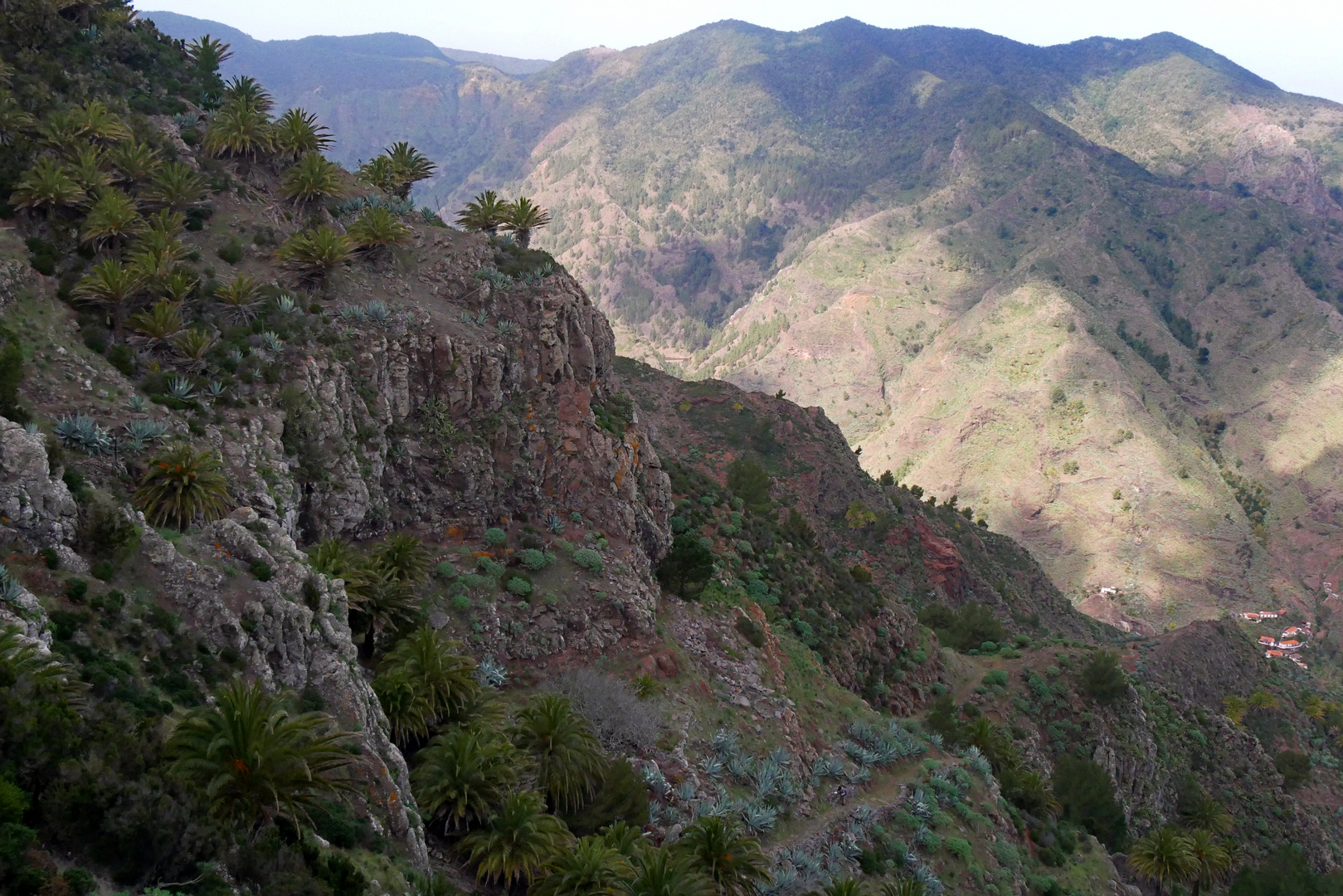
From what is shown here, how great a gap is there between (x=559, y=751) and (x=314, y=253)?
21.2 m

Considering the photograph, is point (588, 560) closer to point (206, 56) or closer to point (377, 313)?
point (377, 313)

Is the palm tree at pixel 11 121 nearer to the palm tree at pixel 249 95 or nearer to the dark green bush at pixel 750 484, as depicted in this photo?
the palm tree at pixel 249 95

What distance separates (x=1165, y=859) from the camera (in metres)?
41.1

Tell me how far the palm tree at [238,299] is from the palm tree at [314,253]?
7.91 feet

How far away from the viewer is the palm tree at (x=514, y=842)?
778 inches

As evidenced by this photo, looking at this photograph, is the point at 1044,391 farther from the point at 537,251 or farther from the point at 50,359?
the point at 50,359

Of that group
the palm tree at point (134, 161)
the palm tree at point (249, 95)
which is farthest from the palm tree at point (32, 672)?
the palm tree at point (249, 95)

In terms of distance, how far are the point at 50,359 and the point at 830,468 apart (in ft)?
205

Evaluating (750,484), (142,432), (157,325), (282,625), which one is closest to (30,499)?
(142,432)

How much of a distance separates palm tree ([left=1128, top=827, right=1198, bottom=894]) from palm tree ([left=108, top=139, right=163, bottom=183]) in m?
54.8

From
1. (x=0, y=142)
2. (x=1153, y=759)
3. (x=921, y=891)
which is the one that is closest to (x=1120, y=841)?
(x=1153, y=759)

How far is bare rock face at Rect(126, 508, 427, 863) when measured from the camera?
18.8 m

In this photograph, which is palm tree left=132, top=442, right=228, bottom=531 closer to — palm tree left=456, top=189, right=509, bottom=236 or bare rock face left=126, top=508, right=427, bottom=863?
bare rock face left=126, top=508, right=427, bottom=863

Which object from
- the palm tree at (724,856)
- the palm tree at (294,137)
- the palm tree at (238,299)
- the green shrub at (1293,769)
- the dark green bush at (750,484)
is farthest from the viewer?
the dark green bush at (750,484)
